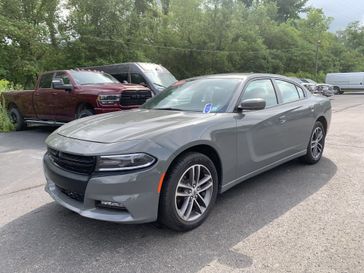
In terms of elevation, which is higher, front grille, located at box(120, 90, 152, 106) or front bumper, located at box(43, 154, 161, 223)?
front grille, located at box(120, 90, 152, 106)

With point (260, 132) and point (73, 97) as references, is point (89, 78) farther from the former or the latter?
point (260, 132)

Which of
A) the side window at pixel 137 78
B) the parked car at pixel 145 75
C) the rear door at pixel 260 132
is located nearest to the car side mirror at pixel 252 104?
the rear door at pixel 260 132

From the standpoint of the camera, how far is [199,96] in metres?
4.27

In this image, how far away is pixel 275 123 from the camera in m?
4.38

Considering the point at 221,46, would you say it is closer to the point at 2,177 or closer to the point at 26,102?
the point at 26,102

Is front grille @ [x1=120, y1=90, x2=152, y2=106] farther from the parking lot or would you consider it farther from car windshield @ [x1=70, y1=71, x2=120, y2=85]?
the parking lot

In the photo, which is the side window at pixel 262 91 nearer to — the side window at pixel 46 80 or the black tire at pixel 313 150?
the black tire at pixel 313 150

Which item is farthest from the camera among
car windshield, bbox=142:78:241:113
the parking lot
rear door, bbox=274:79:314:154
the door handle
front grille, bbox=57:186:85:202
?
rear door, bbox=274:79:314:154

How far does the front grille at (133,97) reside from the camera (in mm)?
7691

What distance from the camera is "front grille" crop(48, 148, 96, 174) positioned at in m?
2.96

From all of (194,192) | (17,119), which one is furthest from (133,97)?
(194,192)

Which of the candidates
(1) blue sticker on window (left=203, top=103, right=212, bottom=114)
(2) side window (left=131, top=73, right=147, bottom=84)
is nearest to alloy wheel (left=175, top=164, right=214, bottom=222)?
(1) blue sticker on window (left=203, top=103, right=212, bottom=114)

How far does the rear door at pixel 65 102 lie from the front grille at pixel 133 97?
3.96 feet

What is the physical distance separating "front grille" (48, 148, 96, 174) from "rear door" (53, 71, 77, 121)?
16.3 ft
